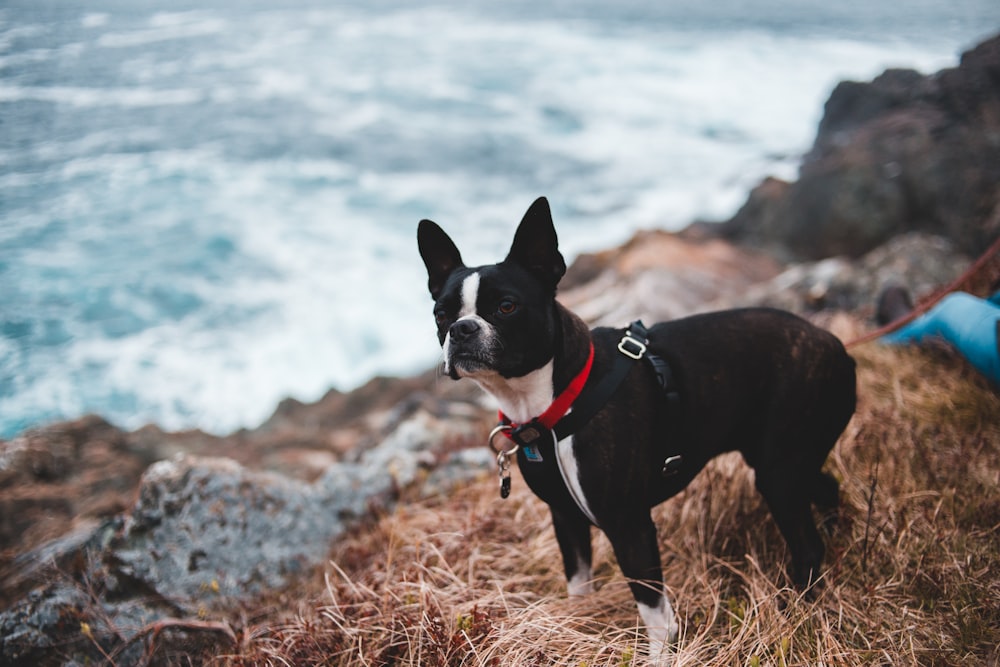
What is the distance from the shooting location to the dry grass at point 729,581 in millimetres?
2541

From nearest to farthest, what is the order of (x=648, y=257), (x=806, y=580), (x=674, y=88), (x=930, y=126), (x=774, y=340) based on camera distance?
(x=774, y=340) → (x=806, y=580) → (x=930, y=126) → (x=648, y=257) → (x=674, y=88)

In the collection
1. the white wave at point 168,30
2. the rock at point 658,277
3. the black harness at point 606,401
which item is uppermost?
the white wave at point 168,30

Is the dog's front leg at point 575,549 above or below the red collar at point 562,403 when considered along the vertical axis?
below

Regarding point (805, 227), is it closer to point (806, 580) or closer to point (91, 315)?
point (806, 580)

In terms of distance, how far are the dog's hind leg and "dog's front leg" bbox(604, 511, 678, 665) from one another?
0.59 metres

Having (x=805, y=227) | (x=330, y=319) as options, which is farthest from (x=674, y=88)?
(x=330, y=319)

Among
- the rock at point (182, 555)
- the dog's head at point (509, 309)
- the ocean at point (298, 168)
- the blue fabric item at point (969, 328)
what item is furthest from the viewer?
the ocean at point (298, 168)

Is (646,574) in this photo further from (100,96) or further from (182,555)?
(100,96)

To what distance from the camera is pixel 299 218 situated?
16.6m

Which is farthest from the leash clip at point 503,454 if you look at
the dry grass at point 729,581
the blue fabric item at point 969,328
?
the blue fabric item at point 969,328

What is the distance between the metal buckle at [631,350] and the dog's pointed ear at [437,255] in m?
0.80

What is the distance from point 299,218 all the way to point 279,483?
13.3 meters

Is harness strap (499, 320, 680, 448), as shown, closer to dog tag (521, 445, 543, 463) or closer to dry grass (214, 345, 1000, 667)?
dog tag (521, 445, 543, 463)

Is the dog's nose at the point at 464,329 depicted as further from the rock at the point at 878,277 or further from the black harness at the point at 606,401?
the rock at the point at 878,277
